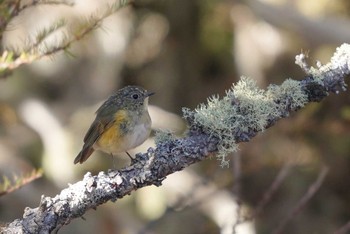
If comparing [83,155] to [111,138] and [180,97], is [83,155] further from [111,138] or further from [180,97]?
[180,97]

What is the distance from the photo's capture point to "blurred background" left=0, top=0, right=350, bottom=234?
5.49 meters

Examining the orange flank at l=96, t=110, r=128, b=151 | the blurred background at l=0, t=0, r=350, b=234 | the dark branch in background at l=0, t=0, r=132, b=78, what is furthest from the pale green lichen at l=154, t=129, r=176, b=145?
the blurred background at l=0, t=0, r=350, b=234

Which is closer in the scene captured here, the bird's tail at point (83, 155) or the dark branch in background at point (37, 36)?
the dark branch in background at point (37, 36)

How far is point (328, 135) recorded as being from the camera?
5594mm

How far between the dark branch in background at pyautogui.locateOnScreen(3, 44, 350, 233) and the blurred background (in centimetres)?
288

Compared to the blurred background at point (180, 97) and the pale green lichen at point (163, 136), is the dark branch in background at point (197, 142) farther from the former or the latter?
the blurred background at point (180, 97)

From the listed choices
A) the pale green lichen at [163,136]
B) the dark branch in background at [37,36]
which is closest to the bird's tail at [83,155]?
the dark branch in background at [37,36]

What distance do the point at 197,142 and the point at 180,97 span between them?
14.3 feet

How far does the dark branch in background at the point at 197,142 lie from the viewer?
6.29ft

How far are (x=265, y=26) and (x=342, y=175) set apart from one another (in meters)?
1.48

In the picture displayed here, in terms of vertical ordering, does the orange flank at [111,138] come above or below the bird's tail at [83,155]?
above

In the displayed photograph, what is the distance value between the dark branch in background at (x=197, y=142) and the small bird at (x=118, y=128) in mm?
893

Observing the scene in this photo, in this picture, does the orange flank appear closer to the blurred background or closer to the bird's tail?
the bird's tail

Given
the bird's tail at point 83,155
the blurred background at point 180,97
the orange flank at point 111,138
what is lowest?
the blurred background at point 180,97
